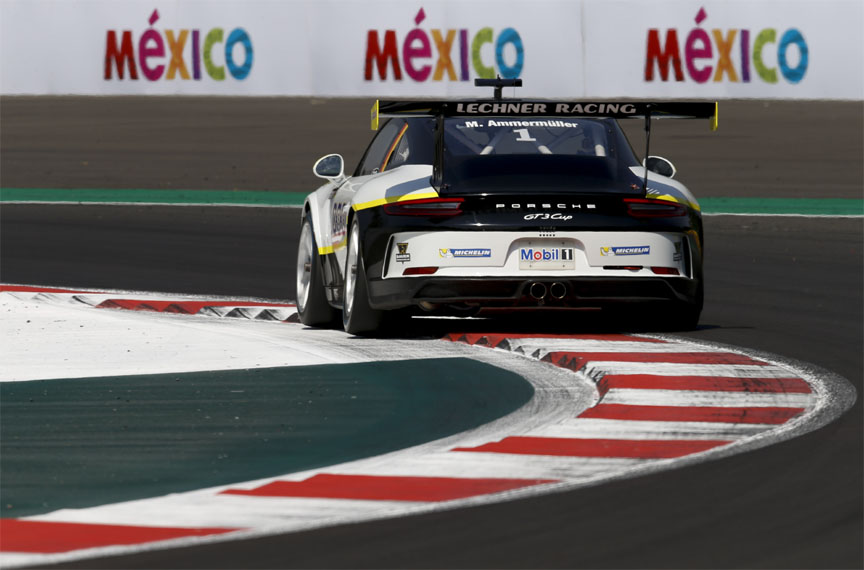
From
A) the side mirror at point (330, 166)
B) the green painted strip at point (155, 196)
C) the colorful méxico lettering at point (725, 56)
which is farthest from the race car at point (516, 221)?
the colorful méxico lettering at point (725, 56)

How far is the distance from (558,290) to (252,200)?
38.1 ft

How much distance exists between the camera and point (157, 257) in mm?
16484

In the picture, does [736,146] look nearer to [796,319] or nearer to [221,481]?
[796,319]

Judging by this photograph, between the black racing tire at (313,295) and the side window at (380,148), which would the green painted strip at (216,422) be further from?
the side window at (380,148)

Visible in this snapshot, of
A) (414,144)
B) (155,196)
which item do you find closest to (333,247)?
(414,144)

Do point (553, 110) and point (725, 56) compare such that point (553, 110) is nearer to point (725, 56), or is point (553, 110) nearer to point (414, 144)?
point (414, 144)

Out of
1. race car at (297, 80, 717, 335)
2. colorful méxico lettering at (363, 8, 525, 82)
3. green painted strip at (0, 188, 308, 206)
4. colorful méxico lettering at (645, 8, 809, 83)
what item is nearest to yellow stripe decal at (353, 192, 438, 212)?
race car at (297, 80, 717, 335)

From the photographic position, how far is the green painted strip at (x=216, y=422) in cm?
704

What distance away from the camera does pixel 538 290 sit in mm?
10672

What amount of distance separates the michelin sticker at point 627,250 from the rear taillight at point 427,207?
2.76 ft

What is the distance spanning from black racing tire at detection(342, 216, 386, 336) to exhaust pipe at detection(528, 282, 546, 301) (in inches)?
37.4

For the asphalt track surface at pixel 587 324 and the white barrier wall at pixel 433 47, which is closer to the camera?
the asphalt track surface at pixel 587 324

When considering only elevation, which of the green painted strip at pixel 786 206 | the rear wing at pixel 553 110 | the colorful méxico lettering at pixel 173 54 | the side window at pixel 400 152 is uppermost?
the colorful méxico lettering at pixel 173 54

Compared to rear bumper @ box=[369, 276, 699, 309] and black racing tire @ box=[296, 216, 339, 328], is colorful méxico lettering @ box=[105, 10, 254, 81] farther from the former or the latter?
rear bumper @ box=[369, 276, 699, 309]
